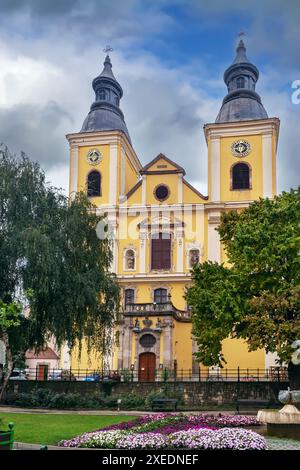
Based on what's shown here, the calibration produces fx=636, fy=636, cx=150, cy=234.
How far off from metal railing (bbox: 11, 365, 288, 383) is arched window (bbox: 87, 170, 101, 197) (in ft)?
44.9

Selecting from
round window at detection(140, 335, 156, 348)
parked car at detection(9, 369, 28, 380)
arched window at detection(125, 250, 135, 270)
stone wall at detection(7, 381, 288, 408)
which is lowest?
stone wall at detection(7, 381, 288, 408)

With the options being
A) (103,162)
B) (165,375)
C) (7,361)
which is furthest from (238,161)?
(7,361)

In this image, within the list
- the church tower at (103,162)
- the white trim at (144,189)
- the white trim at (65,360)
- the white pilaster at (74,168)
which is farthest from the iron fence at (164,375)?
the white pilaster at (74,168)

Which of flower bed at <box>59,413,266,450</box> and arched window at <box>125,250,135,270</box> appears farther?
arched window at <box>125,250,135,270</box>

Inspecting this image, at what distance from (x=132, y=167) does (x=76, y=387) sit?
24.4 m

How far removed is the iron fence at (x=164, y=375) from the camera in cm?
3366

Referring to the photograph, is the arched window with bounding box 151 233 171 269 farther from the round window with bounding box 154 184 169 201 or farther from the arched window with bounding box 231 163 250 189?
the arched window with bounding box 231 163 250 189

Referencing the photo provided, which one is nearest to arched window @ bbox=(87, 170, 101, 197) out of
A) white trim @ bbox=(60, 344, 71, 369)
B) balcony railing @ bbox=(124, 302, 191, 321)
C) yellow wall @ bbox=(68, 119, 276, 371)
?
yellow wall @ bbox=(68, 119, 276, 371)

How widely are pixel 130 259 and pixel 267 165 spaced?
1199 centimetres

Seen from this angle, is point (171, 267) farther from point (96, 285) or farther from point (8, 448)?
point (8, 448)

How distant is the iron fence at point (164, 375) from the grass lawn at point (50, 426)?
10.4 metres

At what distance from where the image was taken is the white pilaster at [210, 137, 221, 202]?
45938mm

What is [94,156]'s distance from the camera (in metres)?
49.3
